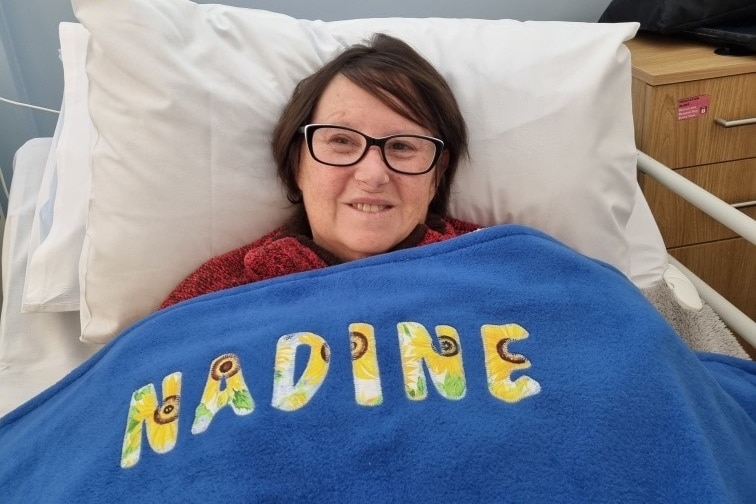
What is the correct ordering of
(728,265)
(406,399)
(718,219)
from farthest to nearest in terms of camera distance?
(728,265), (718,219), (406,399)

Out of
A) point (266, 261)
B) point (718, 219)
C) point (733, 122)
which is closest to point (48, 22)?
point (266, 261)

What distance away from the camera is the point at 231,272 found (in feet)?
3.22

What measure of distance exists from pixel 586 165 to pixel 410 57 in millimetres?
355

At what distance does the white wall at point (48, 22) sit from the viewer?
1480 mm

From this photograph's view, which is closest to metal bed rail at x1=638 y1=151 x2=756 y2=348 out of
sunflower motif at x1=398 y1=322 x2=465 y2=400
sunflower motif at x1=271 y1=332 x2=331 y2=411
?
sunflower motif at x1=398 y1=322 x2=465 y2=400

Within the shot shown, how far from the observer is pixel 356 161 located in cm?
92

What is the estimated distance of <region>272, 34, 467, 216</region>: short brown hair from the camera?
3.17 feet

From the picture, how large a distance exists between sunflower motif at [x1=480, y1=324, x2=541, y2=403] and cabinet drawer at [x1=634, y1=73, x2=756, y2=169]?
913mm

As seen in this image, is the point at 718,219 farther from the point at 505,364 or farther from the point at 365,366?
the point at 365,366

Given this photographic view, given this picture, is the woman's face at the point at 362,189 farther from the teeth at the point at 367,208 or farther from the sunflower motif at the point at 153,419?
the sunflower motif at the point at 153,419

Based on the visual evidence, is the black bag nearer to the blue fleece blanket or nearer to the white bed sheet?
the blue fleece blanket

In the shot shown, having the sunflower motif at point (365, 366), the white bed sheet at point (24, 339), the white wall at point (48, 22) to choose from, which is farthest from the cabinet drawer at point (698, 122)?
the white bed sheet at point (24, 339)

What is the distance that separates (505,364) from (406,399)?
0.12 meters

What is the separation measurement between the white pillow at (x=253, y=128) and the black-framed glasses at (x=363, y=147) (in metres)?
0.15
